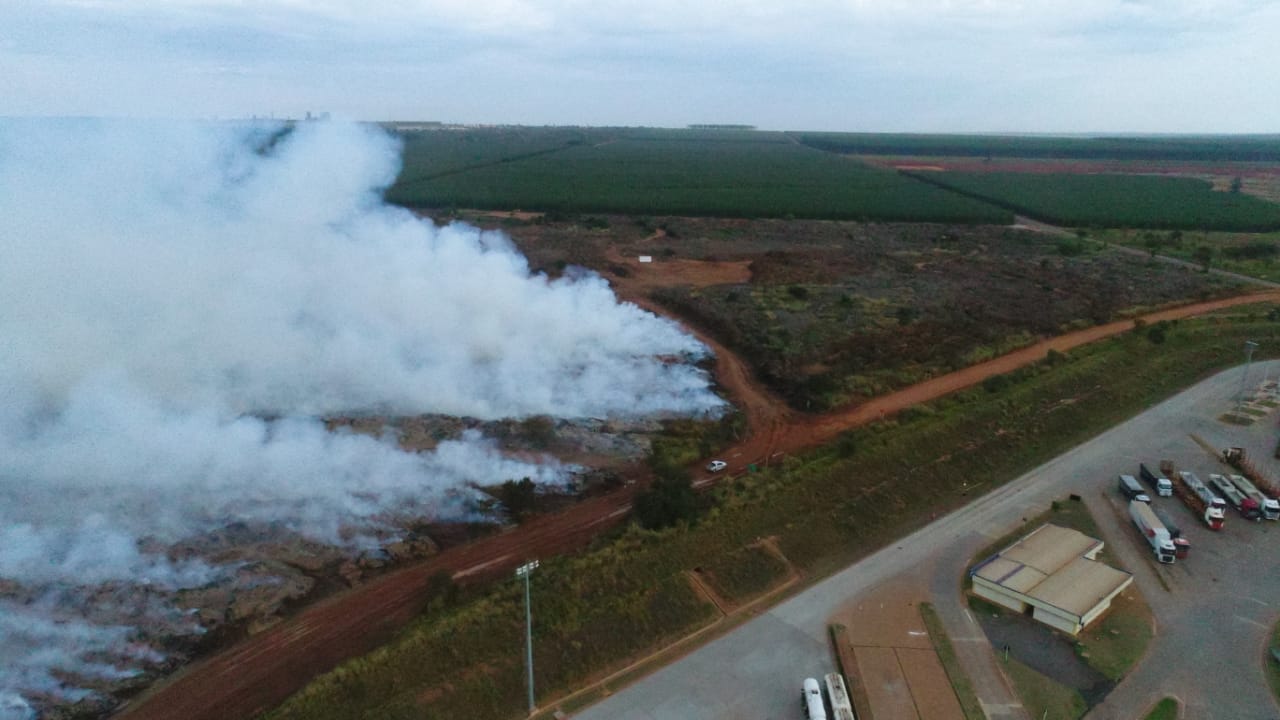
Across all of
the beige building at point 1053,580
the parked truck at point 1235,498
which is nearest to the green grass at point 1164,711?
the beige building at point 1053,580

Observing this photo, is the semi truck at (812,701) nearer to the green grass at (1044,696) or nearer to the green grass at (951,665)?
the green grass at (951,665)

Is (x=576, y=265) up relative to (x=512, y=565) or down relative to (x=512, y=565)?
up

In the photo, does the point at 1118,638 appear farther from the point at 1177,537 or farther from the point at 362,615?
the point at 362,615

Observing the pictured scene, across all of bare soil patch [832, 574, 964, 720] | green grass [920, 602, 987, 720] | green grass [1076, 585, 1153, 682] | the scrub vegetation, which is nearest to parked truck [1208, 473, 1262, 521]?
green grass [1076, 585, 1153, 682]

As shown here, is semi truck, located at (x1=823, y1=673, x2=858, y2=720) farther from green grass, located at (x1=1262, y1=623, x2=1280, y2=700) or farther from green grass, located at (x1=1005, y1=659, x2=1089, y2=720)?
green grass, located at (x1=1262, y1=623, x2=1280, y2=700)

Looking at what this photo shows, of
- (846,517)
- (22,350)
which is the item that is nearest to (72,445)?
(22,350)

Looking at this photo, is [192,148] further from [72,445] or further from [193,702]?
[193,702]
